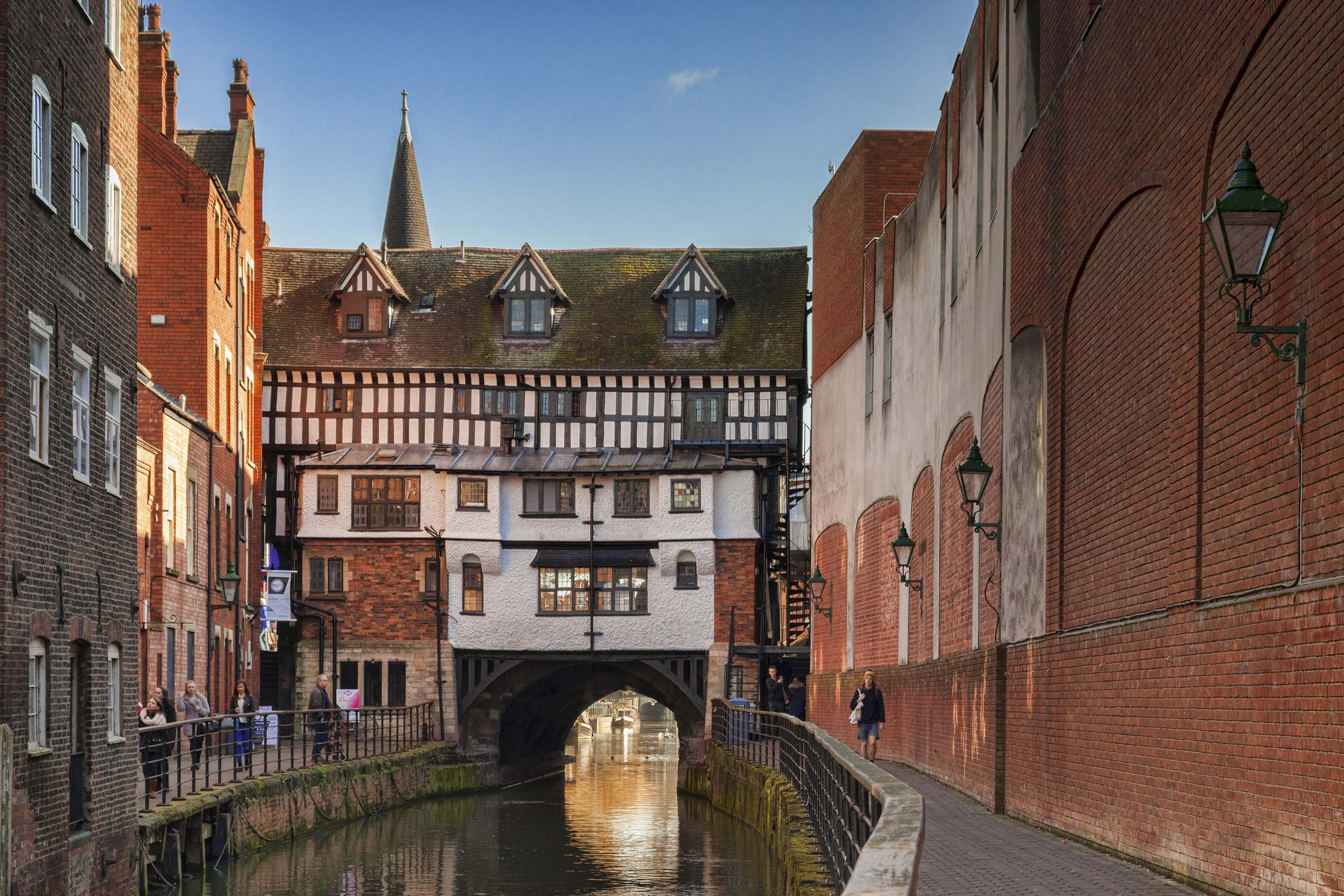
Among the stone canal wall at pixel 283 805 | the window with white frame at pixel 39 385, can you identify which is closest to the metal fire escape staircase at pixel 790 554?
the stone canal wall at pixel 283 805

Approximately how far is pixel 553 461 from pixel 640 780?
9701mm

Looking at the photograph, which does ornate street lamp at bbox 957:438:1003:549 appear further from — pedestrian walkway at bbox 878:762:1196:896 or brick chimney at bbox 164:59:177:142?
brick chimney at bbox 164:59:177:142

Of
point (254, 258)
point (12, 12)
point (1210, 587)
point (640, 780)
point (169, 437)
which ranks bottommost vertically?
point (640, 780)

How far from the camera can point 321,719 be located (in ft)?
99.3

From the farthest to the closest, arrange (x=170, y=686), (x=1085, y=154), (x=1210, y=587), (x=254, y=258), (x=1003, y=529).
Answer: (x=254, y=258), (x=170, y=686), (x=1003, y=529), (x=1085, y=154), (x=1210, y=587)

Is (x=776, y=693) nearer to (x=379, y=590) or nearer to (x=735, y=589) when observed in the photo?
(x=735, y=589)

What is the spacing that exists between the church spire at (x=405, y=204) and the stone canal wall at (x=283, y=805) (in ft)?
92.1

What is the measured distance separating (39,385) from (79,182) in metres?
2.39

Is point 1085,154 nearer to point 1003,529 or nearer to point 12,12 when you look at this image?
point 1003,529

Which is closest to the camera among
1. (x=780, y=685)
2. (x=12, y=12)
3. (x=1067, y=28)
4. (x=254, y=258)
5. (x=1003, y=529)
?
(x=12, y=12)

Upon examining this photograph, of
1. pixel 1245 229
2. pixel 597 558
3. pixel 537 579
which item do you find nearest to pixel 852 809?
pixel 1245 229

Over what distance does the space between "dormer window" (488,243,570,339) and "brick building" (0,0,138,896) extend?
25.1 m

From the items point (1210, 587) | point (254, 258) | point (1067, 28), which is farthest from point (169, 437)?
point (1210, 587)

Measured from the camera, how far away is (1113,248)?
1291 cm
